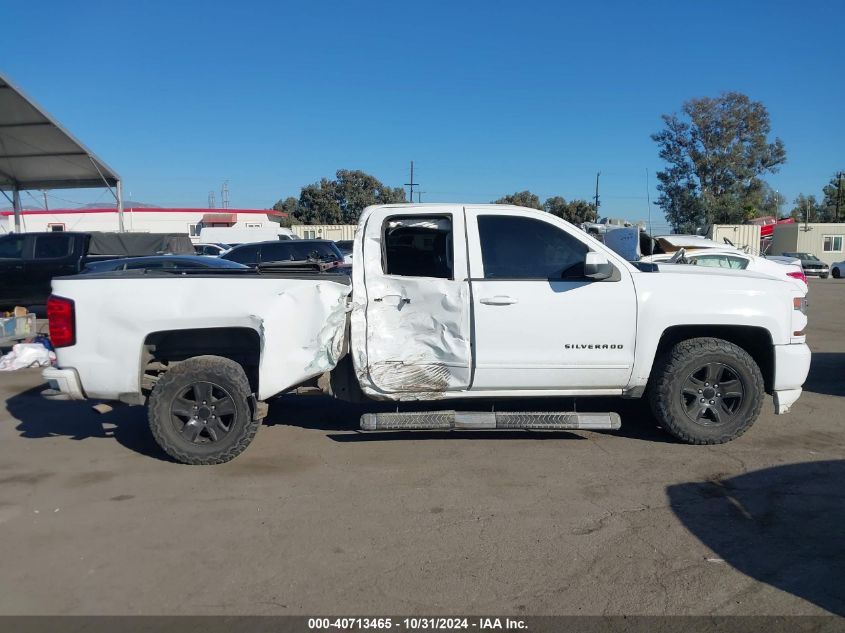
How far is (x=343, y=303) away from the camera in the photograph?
5.36 meters

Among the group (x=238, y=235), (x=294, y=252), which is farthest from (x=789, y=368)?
(x=238, y=235)

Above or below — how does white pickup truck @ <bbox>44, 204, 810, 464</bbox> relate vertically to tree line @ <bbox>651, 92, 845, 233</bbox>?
below

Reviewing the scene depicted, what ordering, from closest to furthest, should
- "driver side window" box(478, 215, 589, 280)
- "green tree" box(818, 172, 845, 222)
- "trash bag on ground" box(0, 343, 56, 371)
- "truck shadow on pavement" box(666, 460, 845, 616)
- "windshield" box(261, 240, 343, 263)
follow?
1. "truck shadow on pavement" box(666, 460, 845, 616)
2. "driver side window" box(478, 215, 589, 280)
3. "trash bag on ground" box(0, 343, 56, 371)
4. "windshield" box(261, 240, 343, 263)
5. "green tree" box(818, 172, 845, 222)

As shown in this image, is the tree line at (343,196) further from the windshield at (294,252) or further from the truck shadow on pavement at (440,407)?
the truck shadow on pavement at (440,407)

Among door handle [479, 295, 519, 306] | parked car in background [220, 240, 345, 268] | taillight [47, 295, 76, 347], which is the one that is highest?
parked car in background [220, 240, 345, 268]

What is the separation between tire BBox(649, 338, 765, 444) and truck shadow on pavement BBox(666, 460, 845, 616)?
1.76 ft

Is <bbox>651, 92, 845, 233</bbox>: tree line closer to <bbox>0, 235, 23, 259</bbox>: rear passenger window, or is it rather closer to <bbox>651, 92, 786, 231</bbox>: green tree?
<bbox>651, 92, 786, 231</bbox>: green tree

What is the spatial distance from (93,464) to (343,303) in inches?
97.1

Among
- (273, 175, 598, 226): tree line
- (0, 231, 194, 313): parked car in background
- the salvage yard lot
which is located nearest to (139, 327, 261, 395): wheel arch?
the salvage yard lot

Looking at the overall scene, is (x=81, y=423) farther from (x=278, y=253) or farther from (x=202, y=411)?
(x=278, y=253)

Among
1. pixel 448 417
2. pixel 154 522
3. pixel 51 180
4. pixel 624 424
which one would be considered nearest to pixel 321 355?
pixel 448 417

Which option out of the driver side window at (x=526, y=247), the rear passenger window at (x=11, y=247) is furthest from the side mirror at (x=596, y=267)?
the rear passenger window at (x=11, y=247)

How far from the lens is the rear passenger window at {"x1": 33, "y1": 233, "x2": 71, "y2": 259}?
43.3 ft

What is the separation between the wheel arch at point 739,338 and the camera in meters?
5.61
